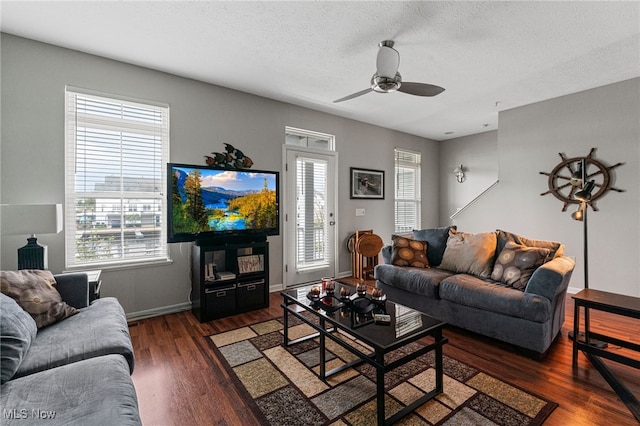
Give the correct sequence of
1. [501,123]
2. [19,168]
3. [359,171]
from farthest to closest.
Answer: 1. [359,171]
2. [501,123]
3. [19,168]

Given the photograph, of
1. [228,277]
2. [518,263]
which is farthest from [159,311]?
[518,263]

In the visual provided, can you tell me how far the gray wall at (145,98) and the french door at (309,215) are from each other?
0.57 feet

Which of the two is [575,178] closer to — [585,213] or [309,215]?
[585,213]

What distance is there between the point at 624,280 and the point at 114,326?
5.17m

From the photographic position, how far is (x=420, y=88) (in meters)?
2.59

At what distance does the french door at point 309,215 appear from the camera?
162 inches

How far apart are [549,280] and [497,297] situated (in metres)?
0.38

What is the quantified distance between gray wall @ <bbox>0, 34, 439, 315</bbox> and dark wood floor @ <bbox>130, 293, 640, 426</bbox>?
53cm

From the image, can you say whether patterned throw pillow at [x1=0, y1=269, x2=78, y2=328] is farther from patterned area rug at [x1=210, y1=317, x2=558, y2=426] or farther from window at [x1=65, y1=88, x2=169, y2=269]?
patterned area rug at [x1=210, y1=317, x2=558, y2=426]

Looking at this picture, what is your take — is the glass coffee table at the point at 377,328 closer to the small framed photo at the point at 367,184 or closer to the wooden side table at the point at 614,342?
the wooden side table at the point at 614,342

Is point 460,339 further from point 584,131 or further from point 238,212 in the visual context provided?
point 584,131

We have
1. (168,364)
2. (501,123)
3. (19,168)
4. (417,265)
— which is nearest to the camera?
(168,364)

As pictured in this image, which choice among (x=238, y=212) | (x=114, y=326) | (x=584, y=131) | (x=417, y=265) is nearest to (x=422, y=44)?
(x=417, y=265)

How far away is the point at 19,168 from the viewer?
250 cm
